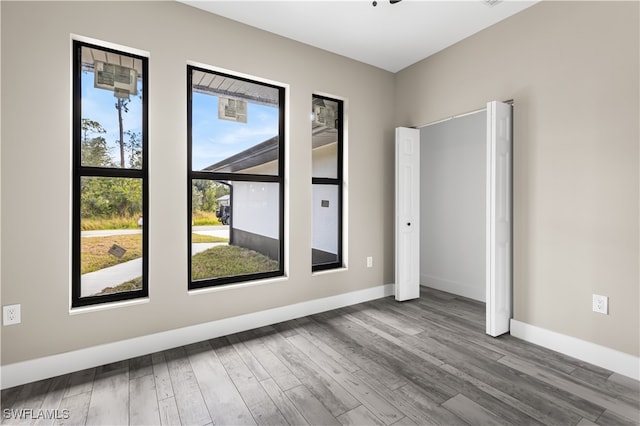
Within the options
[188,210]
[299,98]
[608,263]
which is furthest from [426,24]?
[188,210]

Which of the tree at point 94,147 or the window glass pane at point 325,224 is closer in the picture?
the tree at point 94,147

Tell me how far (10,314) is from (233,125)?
2.16 meters

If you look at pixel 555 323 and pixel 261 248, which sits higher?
pixel 261 248

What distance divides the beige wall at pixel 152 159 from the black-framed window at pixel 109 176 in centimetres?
11

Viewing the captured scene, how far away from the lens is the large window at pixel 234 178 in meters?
2.90

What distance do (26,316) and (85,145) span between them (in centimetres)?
125

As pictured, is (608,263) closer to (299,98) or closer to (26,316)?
(299,98)

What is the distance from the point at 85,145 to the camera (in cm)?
242

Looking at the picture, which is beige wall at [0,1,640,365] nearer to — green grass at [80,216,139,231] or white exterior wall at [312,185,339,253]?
green grass at [80,216,139,231]

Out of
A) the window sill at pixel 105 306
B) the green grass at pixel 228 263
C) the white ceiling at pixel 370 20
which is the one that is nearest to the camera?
the window sill at pixel 105 306

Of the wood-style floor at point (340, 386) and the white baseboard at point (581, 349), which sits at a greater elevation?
the white baseboard at point (581, 349)

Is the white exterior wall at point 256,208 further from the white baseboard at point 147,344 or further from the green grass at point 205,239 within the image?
the white baseboard at point 147,344

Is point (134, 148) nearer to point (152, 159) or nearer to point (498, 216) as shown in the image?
point (152, 159)

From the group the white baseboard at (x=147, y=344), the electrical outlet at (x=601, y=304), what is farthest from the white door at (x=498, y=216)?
the white baseboard at (x=147, y=344)
